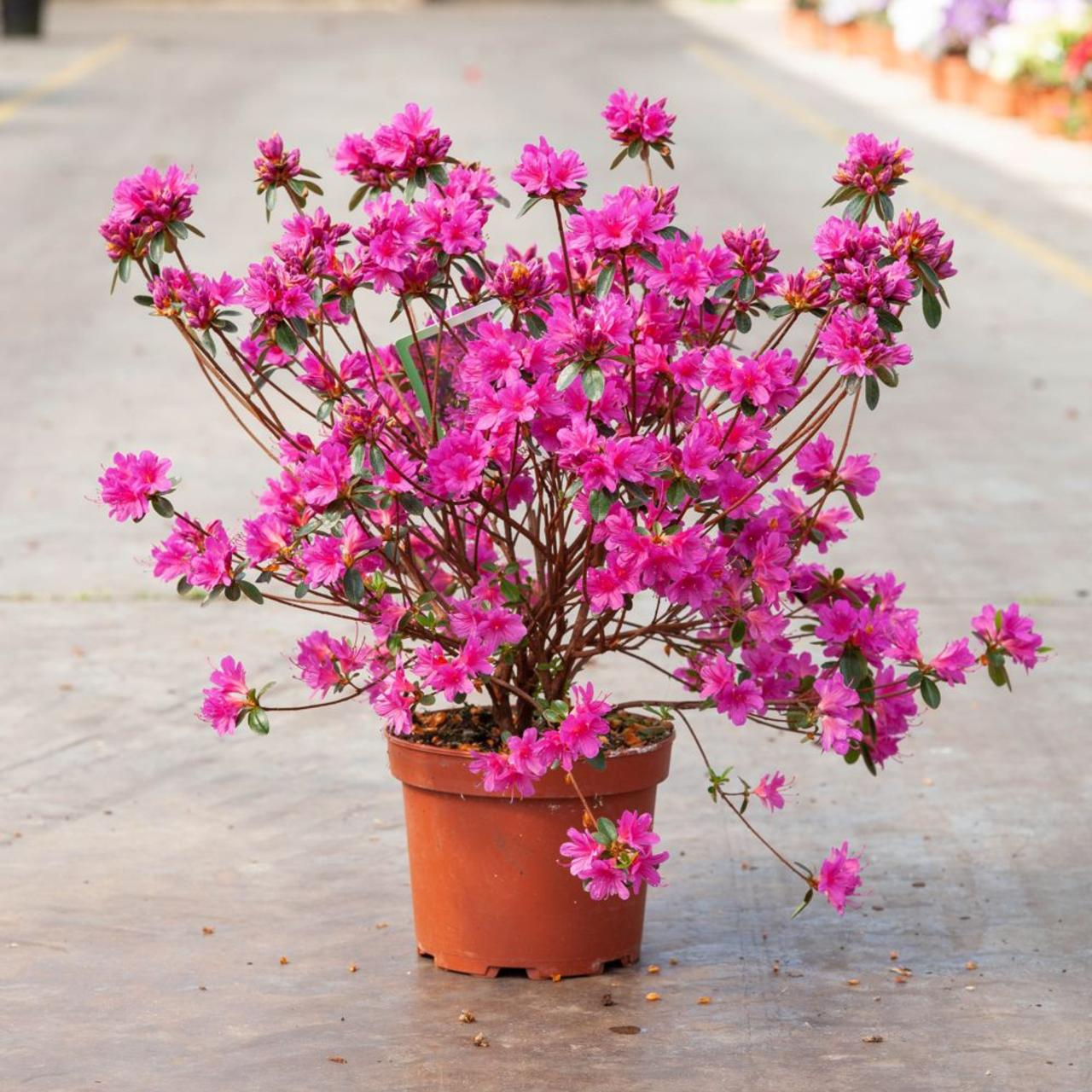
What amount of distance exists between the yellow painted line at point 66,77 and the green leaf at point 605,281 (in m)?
17.9

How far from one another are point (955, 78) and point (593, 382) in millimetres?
20385

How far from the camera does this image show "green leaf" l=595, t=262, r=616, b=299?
156 inches

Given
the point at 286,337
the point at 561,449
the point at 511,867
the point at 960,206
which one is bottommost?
the point at 960,206

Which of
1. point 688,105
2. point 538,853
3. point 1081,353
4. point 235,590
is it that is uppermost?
point 235,590

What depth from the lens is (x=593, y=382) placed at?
150 inches

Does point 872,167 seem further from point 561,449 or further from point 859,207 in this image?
point 561,449

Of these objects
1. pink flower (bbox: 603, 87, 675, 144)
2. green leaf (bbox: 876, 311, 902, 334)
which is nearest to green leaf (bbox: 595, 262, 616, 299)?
pink flower (bbox: 603, 87, 675, 144)

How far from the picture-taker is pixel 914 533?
25.9 feet

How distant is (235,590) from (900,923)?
1.52 meters

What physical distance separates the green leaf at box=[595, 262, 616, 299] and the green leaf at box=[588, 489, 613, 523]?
1.17ft

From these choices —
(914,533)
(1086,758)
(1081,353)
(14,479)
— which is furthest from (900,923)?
(1081,353)

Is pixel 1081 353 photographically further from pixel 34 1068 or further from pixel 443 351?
pixel 34 1068

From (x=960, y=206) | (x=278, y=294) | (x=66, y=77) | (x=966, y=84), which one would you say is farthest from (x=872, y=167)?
(x=66, y=77)

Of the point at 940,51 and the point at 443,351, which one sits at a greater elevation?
the point at 443,351
